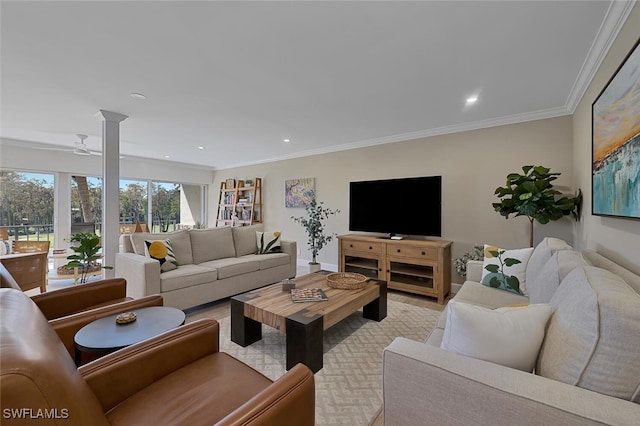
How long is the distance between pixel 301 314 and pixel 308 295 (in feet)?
1.16

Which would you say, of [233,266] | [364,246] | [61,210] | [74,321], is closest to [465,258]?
[364,246]

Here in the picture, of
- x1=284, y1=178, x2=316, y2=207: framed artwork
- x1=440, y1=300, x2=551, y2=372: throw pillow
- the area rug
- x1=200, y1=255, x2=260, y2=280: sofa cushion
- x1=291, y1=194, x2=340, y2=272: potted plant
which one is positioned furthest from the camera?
x1=284, y1=178, x2=316, y2=207: framed artwork

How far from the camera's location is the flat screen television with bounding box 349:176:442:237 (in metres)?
3.65

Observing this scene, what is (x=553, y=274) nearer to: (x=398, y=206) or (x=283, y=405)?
(x=283, y=405)

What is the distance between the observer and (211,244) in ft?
12.3

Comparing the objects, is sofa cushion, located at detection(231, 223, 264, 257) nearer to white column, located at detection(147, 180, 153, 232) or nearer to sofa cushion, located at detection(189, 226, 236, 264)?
sofa cushion, located at detection(189, 226, 236, 264)

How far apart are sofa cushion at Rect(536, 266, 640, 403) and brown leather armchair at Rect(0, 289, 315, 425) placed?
0.86m

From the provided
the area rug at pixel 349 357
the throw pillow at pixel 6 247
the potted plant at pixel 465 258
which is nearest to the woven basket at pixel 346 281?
the area rug at pixel 349 357

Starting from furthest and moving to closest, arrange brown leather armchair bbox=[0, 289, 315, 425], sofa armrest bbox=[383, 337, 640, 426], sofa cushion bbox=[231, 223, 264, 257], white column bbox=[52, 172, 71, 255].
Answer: white column bbox=[52, 172, 71, 255]
sofa cushion bbox=[231, 223, 264, 257]
sofa armrest bbox=[383, 337, 640, 426]
brown leather armchair bbox=[0, 289, 315, 425]

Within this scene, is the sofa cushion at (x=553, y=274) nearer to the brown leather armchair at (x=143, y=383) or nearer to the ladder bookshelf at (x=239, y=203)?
the brown leather armchair at (x=143, y=383)

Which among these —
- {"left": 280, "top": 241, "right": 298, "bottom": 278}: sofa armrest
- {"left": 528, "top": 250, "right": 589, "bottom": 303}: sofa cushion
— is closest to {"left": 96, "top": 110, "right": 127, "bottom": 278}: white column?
{"left": 280, "top": 241, "right": 298, "bottom": 278}: sofa armrest

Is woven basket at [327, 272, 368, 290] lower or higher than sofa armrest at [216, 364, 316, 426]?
lower

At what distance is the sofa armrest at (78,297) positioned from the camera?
6.26 feet

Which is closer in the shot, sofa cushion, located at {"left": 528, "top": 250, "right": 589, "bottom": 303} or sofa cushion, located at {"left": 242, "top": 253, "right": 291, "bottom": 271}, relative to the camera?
sofa cushion, located at {"left": 528, "top": 250, "right": 589, "bottom": 303}
